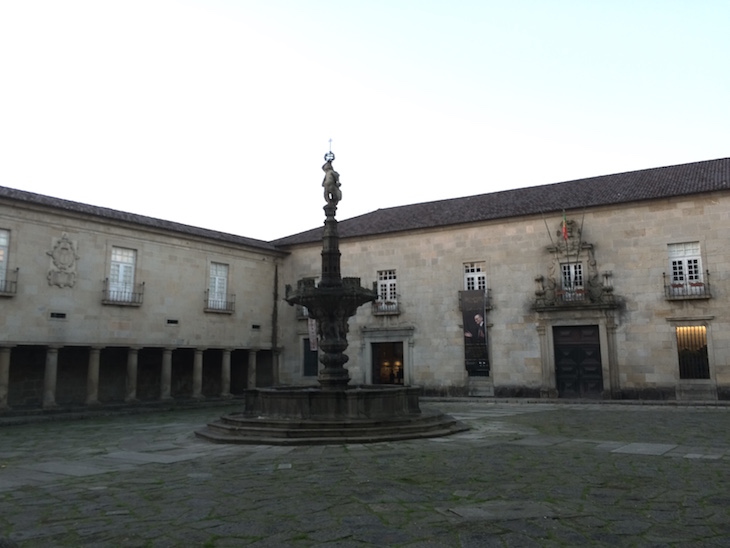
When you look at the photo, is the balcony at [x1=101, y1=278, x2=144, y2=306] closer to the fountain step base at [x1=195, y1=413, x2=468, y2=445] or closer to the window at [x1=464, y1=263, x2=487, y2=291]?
the fountain step base at [x1=195, y1=413, x2=468, y2=445]

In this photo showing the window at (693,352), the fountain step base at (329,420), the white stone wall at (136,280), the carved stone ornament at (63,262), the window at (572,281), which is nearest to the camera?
the fountain step base at (329,420)

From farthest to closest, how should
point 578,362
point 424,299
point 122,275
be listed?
point 424,299 < point 578,362 < point 122,275

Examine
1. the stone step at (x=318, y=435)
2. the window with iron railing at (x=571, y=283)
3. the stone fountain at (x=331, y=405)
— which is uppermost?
the window with iron railing at (x=571, y=283)

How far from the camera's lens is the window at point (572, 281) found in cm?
2147

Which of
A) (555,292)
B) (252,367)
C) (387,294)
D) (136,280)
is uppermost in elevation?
(136,280)

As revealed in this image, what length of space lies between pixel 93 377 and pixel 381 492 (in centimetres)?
1599

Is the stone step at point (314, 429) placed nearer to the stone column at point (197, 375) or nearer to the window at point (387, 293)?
the stone column at point (197, 375)

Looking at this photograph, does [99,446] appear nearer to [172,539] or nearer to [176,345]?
[172,539]

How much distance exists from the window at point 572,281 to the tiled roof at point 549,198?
2185 mm

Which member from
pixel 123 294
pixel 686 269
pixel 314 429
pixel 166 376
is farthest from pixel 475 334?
pixel 314 429

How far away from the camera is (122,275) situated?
2061 centimetres

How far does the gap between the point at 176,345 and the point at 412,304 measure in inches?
373

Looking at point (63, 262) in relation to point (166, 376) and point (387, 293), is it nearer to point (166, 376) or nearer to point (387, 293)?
point (166, 376)

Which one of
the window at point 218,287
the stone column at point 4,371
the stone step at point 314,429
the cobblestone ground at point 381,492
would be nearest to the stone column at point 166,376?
the window at point 218,287
